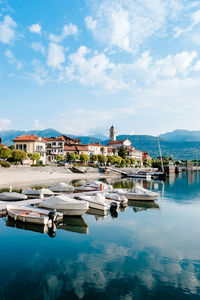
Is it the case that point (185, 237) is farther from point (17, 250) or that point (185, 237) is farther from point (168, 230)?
point (17, 250)

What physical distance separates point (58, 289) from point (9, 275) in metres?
3.06

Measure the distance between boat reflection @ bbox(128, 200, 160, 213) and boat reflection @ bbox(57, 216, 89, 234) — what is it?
875 cm

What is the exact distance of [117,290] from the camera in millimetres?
10148

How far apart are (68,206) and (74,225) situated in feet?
9.44

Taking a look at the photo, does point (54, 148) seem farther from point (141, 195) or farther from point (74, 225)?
point (74, 225)

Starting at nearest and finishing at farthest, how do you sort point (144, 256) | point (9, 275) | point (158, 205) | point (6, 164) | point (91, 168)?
point (9, 275), point (144, 256), point (158, 205), point (6, 164), point (91, 168)

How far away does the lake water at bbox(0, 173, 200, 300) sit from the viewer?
33.3ft

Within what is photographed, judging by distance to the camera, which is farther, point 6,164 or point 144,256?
point 6,164

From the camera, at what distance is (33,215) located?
20.9 metres

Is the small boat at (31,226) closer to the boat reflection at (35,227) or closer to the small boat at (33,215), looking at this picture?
the boat reflection at (35,227)

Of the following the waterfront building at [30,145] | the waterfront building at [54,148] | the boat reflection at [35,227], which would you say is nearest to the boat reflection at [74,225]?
the boat reflection at [35,227]

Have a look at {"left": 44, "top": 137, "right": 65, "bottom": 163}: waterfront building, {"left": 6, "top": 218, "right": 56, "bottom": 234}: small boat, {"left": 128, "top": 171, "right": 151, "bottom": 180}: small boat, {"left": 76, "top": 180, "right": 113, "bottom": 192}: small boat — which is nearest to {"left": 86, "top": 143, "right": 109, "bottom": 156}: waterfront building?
{"left": 44, "top": 137, "right": 65, "bottom": 163}: waterfront building

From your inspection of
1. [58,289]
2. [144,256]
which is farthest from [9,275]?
[144,256]

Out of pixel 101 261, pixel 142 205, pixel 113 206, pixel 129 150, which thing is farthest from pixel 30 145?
pixel 129 150
